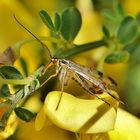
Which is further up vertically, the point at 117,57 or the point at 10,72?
the point at 10,72

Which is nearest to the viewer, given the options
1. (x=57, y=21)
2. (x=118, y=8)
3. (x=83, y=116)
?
(x=83, y=116)

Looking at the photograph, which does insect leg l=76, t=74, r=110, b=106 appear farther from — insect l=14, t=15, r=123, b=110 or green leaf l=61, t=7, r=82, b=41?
green leaf l=61, t=7, r=82, b=41

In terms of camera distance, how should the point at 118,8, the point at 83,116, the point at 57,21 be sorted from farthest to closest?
the point at 118,8 < the point at 57,21 < the point at 83,116

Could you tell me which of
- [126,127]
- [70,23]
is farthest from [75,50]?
[126,127]

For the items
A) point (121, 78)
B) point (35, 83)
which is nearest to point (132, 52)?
point (121, 78)

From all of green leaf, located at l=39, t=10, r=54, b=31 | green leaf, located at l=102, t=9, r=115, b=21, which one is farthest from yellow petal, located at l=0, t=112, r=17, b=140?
green leaf, located at l=102, t=9, r=115, b=21

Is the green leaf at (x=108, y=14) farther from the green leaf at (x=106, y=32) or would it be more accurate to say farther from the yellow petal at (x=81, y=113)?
the yellow petal at (x=81, y=113)

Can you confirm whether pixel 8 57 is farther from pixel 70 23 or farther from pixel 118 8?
pixel 118 8

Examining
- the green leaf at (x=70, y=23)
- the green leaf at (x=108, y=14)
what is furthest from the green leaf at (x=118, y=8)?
the green leaf at (x=70, y=23)
